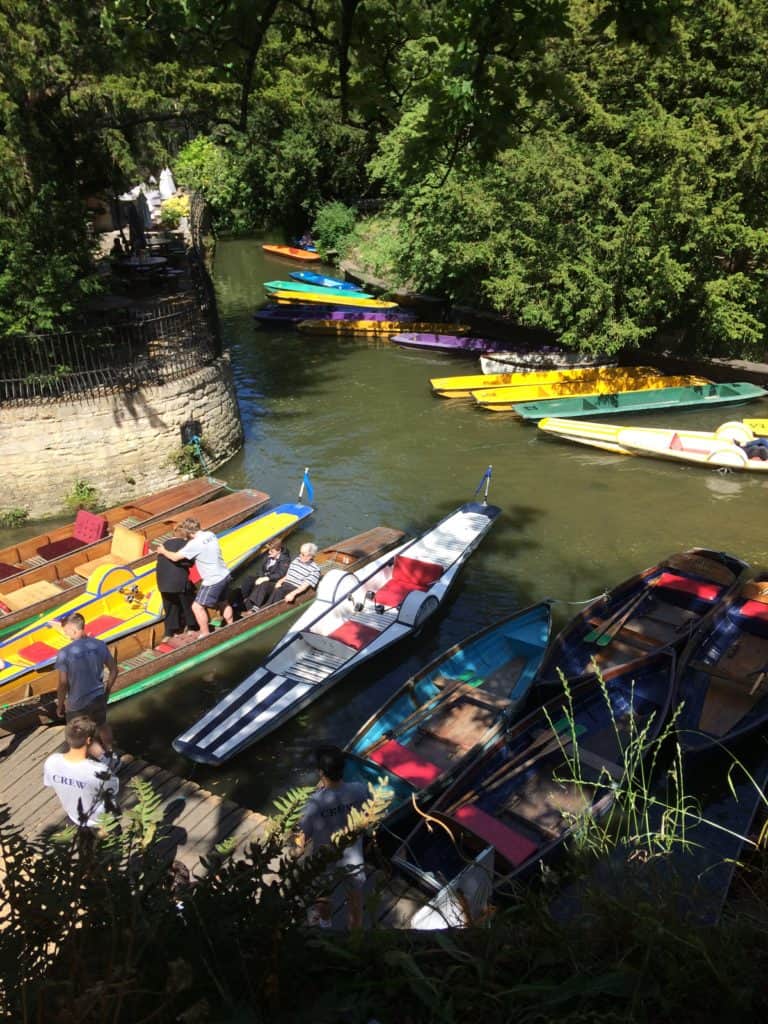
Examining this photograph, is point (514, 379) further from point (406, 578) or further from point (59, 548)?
point (59, 548)

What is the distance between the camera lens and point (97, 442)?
13.2 metres

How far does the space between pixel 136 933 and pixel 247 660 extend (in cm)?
804

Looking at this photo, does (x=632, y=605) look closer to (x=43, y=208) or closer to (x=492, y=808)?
(x=492, y=808)

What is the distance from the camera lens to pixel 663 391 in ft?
59.5

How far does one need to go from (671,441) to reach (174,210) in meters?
30.8

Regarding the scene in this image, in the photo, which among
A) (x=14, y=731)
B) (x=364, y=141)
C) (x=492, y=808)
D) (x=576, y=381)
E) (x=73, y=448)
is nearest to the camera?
(x=492, y=808)

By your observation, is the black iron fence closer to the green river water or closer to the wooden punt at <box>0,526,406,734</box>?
the green river water

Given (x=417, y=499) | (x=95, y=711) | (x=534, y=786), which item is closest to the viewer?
(x=95, y=711)

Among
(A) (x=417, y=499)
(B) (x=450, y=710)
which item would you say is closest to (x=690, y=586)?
(B) (x=450, y=710)

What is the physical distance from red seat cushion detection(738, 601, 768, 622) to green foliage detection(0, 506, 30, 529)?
1111 centimetres

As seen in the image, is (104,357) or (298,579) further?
(104,357)

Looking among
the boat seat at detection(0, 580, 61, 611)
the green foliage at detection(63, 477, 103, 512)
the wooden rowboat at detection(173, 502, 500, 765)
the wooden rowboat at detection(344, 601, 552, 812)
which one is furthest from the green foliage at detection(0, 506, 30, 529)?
the wooden rowboat at detection(344, 601, 552, 812)

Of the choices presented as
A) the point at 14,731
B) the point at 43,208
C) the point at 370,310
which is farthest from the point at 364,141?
the point at 14,731

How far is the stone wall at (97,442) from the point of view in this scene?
12.7 m
